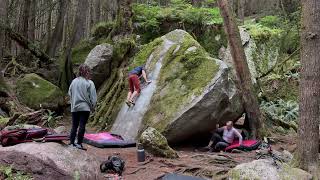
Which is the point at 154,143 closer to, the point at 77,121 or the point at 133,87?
the point at 77,121

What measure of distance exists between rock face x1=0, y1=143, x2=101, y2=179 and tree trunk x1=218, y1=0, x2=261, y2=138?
20.9 feet

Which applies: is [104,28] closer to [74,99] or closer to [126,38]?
[126,38]

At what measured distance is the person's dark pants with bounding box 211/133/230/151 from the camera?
1120 centimetres

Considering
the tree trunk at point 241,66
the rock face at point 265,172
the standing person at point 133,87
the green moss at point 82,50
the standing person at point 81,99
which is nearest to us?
the rock face at point 265,172

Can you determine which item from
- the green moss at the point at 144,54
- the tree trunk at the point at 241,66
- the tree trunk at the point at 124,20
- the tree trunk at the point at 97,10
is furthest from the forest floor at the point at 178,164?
the tree trunk at the point at 97,10

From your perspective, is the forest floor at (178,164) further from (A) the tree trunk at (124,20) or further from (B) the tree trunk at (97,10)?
(B) the tree trunk at (97,10)

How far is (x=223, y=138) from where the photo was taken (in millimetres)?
11469

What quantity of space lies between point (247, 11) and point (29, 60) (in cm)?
2114

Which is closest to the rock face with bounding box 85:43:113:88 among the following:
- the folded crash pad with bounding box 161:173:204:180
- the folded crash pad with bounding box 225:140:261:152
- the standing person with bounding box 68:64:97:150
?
the folded crash pad with bounding box 225:140:261:152

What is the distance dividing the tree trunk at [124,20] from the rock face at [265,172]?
9.82 m

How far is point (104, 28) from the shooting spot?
17297 mm

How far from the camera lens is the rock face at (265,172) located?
721 cm

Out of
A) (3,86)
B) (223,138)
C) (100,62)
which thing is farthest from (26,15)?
(223,138)

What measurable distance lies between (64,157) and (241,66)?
7112 millimetres
